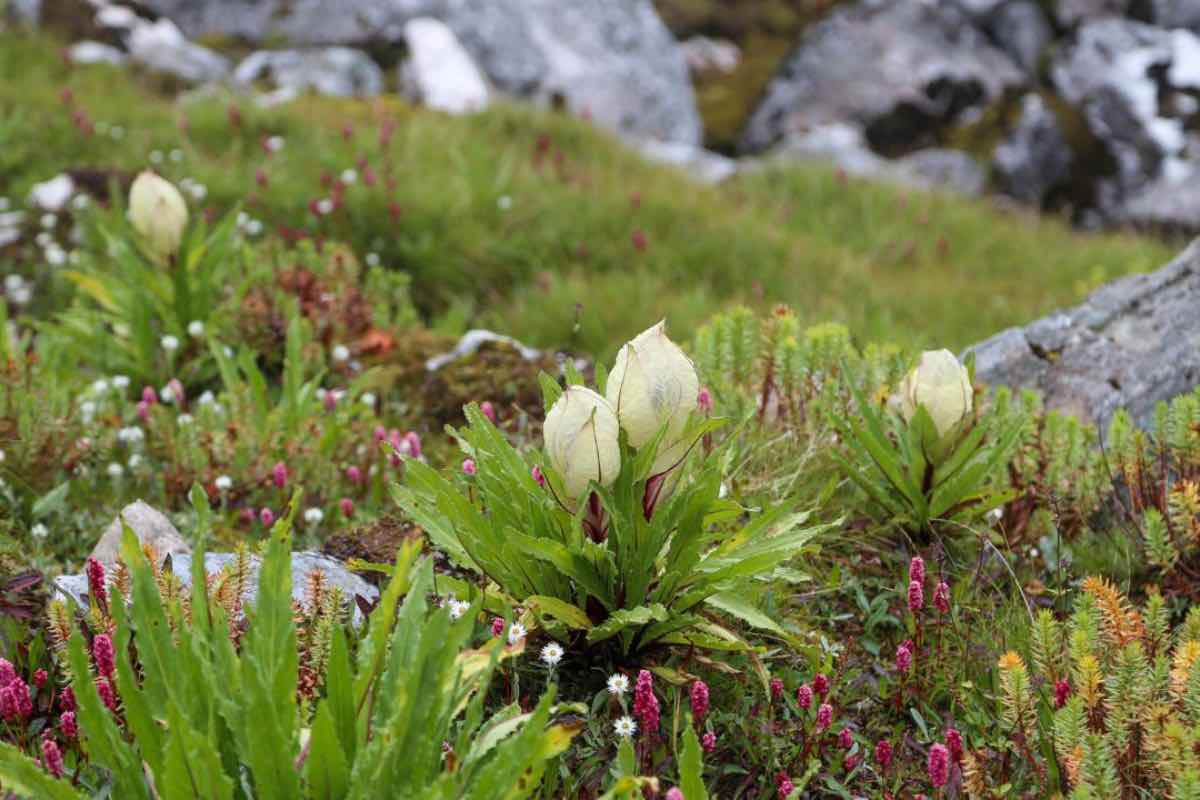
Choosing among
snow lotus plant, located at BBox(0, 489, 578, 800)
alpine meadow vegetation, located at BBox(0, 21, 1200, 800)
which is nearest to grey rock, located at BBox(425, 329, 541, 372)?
alpine meadow vegetation, located at BBox(0, 21, 1200, 800)

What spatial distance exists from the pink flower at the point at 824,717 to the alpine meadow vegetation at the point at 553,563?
0.04 meters

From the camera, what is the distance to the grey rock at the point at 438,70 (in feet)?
35.2

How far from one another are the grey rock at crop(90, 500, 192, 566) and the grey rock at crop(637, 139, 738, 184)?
6.99 meters

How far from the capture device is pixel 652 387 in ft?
7.76

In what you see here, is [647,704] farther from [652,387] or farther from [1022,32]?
[1022,32]

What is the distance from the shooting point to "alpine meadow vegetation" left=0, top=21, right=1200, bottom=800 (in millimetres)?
2014

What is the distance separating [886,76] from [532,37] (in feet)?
13.3

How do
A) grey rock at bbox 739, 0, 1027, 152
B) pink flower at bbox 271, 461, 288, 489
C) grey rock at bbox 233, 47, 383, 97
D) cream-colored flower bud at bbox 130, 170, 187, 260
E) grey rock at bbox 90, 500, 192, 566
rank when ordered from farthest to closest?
grey rock at bbox 739, 0, 1027, 152 < grey rock at bbox 233, 47, 383, 97 < cream-colored flower bud at bbox 130, 170, 187, 260 < pink flower at bbox 271, 461, 288, 489 < grey rock at bbox 90, 500, 192, 566

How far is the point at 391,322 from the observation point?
613cm

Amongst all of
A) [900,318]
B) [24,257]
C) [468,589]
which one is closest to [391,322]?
[24,257]

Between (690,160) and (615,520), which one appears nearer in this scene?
(615,520)

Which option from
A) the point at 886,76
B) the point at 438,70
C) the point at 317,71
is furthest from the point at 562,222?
the point at 886,76

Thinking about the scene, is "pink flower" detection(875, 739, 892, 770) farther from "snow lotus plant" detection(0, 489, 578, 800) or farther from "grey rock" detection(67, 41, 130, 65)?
"grey rock" detection(67, 41, 130, 65)

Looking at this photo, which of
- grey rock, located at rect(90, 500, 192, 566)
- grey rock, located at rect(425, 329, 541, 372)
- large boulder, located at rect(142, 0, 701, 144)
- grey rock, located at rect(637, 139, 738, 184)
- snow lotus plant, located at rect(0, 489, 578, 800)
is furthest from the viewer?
large boulder, located at rect(142, 0, 701, 144)
